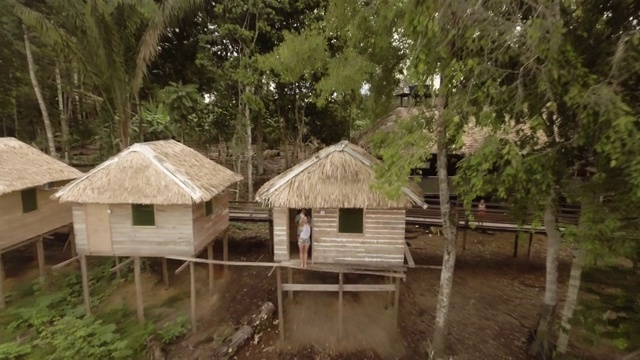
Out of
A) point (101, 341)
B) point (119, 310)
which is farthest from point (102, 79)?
point (101, 341)

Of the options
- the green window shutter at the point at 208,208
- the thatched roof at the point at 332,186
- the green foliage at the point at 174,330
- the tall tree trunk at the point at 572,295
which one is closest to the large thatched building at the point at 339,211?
the thatched roof at the point at 332,186

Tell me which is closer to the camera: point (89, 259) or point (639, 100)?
point (639, 100)

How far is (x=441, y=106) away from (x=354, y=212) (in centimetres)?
383

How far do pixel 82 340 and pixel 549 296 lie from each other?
42.2ft

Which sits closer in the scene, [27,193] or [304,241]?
[304,241]

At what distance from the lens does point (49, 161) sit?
45.6 ft

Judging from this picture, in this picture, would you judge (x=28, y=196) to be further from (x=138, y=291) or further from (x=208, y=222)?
(x=208, y=222)

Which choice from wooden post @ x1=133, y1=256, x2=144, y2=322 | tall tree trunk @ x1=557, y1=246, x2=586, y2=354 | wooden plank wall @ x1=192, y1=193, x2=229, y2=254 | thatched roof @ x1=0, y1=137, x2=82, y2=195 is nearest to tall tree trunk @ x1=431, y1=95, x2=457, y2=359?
tall tree trunk @ x1=557, y1=246, x2=586, y2=354

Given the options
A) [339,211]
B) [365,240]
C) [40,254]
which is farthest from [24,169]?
[365,240]

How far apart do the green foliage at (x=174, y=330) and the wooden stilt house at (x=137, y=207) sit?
2064mm

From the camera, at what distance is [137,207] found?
10641 millimetres

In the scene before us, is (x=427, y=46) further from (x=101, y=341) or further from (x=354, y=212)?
(x=101, y=341)

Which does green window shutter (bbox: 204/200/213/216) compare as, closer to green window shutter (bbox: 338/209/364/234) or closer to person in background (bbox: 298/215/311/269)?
person in background (bbox: 298/215/311/269)

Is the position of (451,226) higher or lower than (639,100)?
lower
